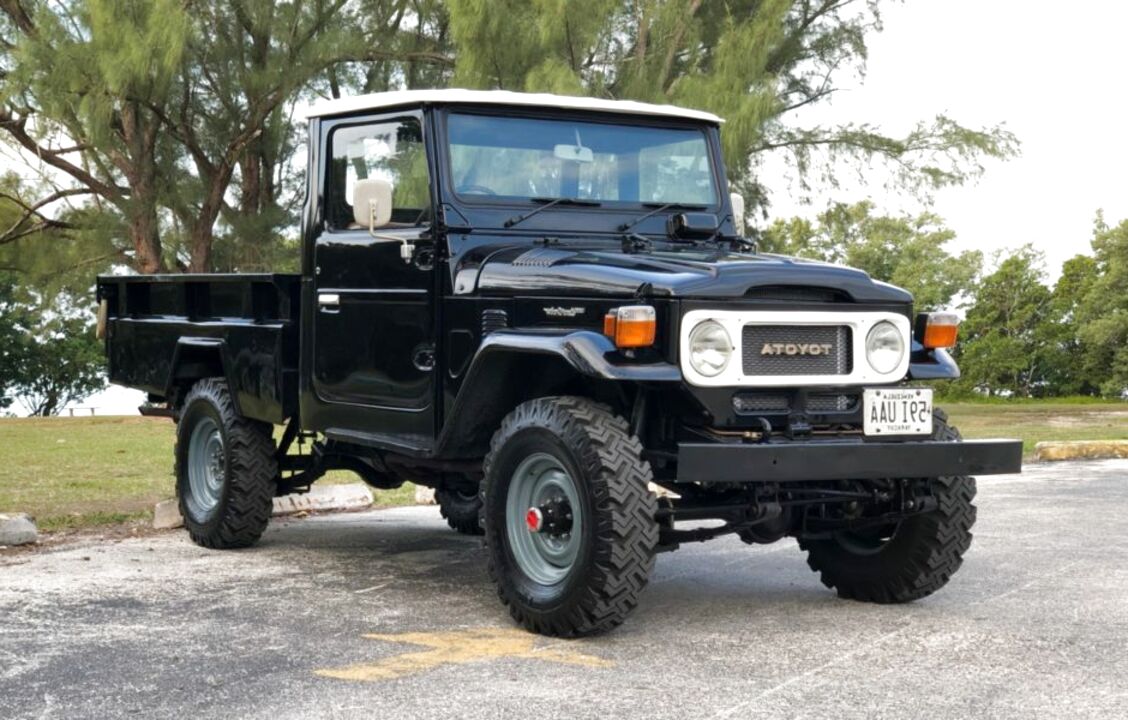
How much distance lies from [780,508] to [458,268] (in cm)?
190

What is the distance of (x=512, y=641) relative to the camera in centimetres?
622

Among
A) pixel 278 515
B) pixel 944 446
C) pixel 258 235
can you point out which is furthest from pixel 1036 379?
pixel 944 446

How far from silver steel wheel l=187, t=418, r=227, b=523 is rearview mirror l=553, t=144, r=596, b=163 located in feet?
9.78

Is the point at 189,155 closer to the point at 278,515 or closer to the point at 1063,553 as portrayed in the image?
the point at 278,515

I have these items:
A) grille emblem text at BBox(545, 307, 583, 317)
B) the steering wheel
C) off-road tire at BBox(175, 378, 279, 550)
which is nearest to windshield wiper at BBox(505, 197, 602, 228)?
the steering wheel

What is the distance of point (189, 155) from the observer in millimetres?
27234

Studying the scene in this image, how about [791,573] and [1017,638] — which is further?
[791,573]

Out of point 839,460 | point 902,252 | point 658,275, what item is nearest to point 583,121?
point 658,275

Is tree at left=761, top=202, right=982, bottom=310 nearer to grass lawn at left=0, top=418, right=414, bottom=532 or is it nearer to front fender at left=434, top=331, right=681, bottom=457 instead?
grass lawn at left=0, top=418, right=414, bottom=532

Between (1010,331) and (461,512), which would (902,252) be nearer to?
(1010,331)

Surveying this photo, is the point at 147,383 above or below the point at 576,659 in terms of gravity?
above

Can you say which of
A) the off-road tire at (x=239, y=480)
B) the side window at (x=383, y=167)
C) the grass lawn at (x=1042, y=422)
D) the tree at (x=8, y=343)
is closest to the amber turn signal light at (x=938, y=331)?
the side window at (x=383, y=167)

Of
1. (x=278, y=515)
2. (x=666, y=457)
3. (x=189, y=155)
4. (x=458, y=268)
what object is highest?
(x=189, y=155)

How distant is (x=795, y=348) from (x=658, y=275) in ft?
2.22
